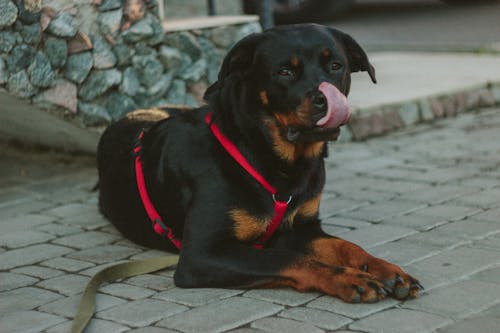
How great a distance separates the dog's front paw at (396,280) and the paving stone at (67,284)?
4.09ft

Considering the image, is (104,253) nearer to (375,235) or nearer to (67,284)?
(67,284)

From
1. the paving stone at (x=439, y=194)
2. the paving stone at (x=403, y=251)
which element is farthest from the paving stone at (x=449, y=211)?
the paving stone at (x=403, y=251)

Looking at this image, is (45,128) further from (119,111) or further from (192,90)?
(192,90)

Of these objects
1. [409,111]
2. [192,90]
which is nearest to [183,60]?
[192,90]

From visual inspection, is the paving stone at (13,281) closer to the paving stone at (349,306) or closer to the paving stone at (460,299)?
the paving stone at (349,306)

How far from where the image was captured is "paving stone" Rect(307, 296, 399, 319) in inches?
135

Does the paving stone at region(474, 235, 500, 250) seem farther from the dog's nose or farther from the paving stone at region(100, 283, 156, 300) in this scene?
the paving stone at region(100, 283, 156, 300)

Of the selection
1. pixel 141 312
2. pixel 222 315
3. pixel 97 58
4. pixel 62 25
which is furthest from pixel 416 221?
pixel 62 25

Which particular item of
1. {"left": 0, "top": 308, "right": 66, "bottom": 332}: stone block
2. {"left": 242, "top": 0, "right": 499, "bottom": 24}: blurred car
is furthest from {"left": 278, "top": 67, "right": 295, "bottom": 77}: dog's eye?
{"left": 242, "top": 0, "right": 499, "bottom": 24}: blurred car

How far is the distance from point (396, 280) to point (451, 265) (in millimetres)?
532

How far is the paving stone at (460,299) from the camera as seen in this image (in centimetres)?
343

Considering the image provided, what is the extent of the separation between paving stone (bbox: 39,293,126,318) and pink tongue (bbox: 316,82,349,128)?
1.10 m

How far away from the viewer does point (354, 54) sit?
4234mm

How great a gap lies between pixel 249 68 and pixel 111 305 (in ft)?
3.91
